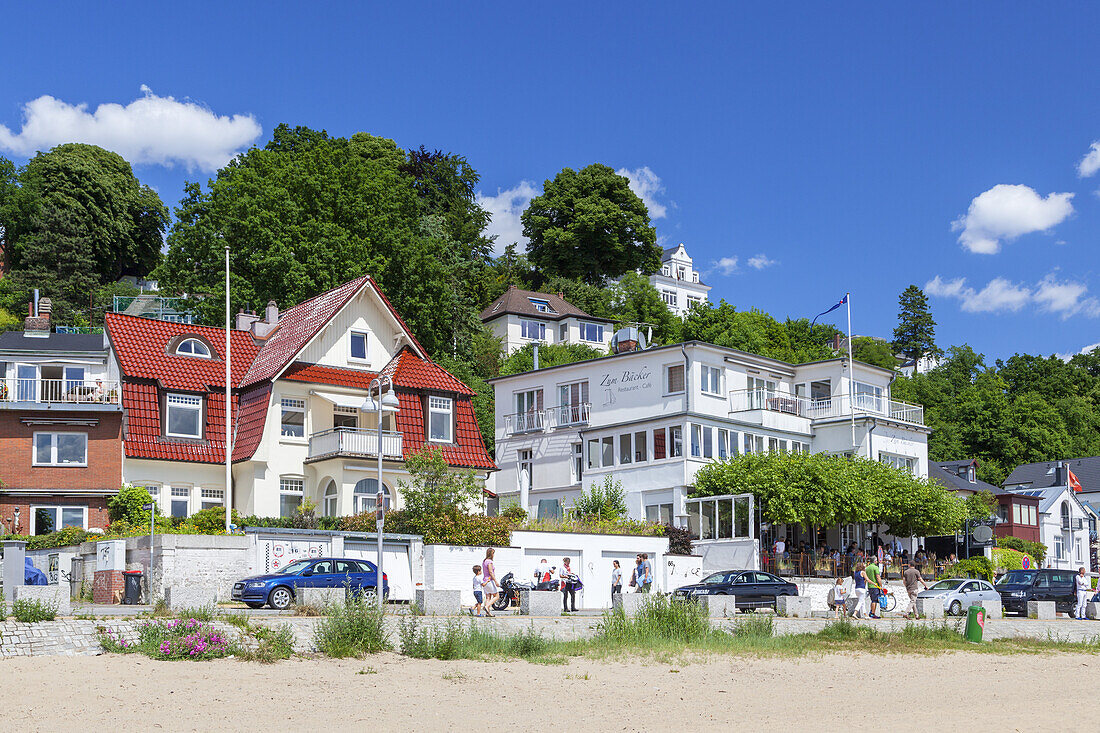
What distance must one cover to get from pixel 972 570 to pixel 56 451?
3608 cm

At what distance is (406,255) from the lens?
5844 cm

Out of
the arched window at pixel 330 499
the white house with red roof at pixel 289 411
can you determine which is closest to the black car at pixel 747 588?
the white house with red roof at pixel 289 411

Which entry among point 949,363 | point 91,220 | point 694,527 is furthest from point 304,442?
point 949,363

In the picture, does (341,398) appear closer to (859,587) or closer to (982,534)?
(859,587)

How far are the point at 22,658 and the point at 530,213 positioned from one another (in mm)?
79473

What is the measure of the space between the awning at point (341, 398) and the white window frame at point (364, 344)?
1695 millimetres

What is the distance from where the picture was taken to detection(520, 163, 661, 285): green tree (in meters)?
93.2

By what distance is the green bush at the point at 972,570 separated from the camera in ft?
161

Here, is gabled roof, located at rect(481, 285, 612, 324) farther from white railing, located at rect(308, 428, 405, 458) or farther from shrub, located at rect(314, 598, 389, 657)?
shrub, located at rect(314, 598, 389, 657)

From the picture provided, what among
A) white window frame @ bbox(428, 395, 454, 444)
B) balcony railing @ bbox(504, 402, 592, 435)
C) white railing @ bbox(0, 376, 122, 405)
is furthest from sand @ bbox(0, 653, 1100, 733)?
balcony railing @ bbox(504, 402, 592, 435)

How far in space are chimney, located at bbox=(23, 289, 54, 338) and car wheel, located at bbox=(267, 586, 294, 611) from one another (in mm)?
23052

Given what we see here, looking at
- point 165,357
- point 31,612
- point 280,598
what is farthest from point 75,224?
point 31,612

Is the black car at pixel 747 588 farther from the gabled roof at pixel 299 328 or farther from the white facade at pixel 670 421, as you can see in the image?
the gabled roof at pixel 299 328

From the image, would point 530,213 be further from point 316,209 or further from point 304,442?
point 304,442
